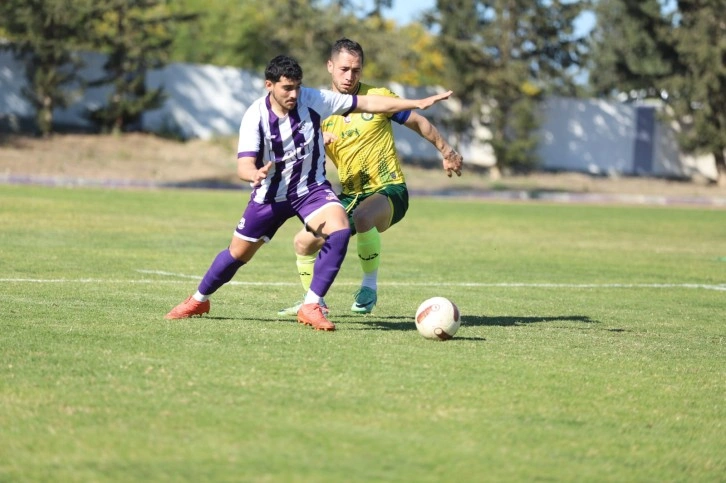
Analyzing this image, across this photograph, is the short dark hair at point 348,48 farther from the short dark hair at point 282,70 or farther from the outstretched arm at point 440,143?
the short dark hair at point 282,70

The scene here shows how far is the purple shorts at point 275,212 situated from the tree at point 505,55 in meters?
38.3

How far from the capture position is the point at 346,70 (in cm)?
980

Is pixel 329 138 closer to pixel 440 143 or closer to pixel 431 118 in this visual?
pixel 440 143

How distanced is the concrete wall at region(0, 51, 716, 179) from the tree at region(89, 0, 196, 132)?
2.95 feet

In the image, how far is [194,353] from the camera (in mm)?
7375

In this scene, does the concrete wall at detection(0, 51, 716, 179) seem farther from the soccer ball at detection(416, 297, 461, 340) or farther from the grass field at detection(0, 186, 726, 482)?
the soccer ball at detection(416, 297, 461, 340)

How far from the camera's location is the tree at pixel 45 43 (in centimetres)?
4034

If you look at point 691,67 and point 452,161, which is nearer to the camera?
point 452,161

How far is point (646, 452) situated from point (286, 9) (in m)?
42.8

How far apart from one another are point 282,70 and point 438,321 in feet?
7.08

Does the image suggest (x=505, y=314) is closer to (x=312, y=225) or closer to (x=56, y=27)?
(x=312, y=225)

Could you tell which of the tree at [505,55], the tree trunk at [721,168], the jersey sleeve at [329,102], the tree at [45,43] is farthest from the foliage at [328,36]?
the jersey sleeve at [329,102]

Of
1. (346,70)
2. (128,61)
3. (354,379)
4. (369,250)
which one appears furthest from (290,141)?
(128,61)

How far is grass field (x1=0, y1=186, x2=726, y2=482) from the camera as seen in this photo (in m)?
5.06
